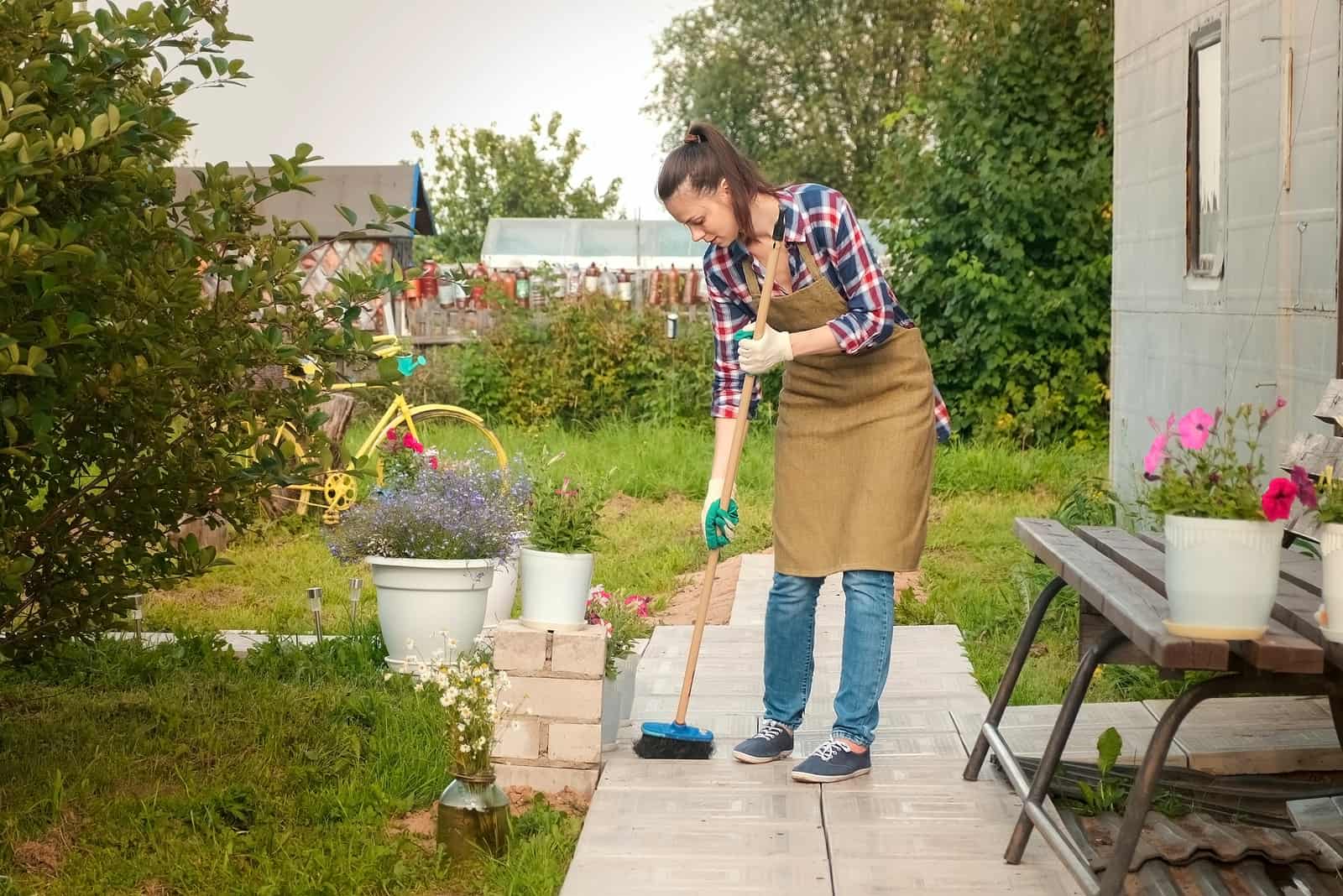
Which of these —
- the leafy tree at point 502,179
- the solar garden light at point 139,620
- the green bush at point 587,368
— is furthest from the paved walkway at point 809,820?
the leafy tree at point 502,179

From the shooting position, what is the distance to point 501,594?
19.8 ft

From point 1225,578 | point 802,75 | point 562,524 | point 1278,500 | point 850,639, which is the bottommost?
point 850,639

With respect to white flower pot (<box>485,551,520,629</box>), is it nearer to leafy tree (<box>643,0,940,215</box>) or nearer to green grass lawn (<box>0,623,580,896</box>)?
green grass lawn (<box>0,623,580,896</box>)

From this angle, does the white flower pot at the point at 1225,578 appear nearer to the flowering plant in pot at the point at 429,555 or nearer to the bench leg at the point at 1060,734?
the bench leg at the point at 1060,734

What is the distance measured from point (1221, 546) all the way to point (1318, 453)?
63.3 inches

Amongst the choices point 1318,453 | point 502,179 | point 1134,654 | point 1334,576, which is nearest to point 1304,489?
point 1334,576

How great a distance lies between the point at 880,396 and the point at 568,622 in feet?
3.36

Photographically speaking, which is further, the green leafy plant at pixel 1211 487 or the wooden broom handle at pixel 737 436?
the wooden broom handle at pixel 737 436

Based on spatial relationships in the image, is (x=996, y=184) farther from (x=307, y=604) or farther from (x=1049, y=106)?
(x=307, y=604)

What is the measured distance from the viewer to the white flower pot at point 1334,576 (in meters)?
2.53

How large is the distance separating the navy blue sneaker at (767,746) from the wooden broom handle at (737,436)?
0.64 feet

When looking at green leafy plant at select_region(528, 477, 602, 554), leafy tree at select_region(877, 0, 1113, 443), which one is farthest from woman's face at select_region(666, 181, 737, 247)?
leafy tree at select_region(877, 0, 1113, 443)

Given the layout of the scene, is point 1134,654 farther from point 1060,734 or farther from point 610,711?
point 610,711

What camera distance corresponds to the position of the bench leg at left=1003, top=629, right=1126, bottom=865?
10.3 ft
